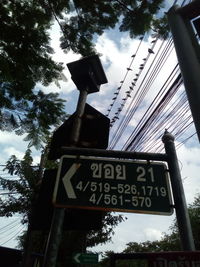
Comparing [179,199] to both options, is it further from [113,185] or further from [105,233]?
[105,233]

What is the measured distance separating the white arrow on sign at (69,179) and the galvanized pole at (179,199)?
0.75 m

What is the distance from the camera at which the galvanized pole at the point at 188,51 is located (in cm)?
165

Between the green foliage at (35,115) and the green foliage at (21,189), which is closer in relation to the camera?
the green foliage at (35,115)

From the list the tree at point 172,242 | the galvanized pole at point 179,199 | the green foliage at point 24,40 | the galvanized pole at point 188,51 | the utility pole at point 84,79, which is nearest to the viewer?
the galvanized pole at point 179,199

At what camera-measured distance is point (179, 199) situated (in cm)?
163

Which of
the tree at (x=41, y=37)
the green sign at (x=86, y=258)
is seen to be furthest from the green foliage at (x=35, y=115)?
the green sign at (x=86, y=258)

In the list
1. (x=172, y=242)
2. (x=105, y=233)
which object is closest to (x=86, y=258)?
(x=105, y=233)

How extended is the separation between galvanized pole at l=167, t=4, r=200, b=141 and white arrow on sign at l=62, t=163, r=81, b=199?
951 mm

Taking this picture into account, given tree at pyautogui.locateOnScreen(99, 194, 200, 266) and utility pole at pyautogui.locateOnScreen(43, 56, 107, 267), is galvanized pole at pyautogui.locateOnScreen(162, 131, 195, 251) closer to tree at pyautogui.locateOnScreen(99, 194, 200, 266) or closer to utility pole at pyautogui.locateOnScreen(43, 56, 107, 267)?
utility pole at pyautogui.locateOnScreen(43, 56, 107, 267)

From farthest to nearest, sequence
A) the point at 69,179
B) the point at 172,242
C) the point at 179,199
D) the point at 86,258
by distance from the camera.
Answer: the point at 172,242, the point at 86,258, the point at 69,179, the point at 179,199

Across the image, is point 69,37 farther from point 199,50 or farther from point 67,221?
point 67,221

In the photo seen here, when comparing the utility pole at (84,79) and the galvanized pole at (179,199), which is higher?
the utility pole at (84,79)

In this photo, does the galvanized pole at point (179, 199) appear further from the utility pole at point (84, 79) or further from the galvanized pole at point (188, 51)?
the utility pole at point (84, 79)

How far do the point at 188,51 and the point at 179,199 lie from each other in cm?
121
